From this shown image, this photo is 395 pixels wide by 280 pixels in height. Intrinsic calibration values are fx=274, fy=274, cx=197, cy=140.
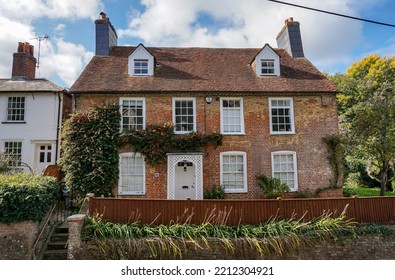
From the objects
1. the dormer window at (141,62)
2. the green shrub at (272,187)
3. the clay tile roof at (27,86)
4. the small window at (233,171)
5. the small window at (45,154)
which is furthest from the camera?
the small window at (45,154)

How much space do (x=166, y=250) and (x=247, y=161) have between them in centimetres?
760

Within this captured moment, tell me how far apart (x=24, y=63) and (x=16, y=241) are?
48.3 ft

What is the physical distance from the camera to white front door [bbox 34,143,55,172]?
17469 mm

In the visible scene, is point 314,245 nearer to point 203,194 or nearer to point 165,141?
point 203,194

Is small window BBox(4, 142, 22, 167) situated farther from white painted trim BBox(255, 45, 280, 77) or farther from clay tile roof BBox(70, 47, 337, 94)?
white painted trim BBox(255, 45, 280, 77)

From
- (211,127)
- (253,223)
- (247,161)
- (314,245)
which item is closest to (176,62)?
(211,127)

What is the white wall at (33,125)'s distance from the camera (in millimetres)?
17125

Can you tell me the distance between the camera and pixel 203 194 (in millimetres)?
14641

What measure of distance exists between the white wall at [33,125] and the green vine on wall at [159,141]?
6226 mm

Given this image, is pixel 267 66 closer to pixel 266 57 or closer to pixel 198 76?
pixel 266 57

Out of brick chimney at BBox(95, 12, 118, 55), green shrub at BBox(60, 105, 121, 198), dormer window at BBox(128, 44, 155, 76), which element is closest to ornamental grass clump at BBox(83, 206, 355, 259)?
green shrub at BBox(60, 105, 121, 198)

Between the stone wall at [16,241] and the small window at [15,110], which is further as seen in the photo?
the small window at [15,110]

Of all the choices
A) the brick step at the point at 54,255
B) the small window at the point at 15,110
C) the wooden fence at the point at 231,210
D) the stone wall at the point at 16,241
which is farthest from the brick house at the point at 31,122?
the wooden fence at the point at 231,210

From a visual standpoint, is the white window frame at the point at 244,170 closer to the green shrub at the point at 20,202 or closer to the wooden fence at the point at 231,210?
the wooden fence at the point at 231,210
